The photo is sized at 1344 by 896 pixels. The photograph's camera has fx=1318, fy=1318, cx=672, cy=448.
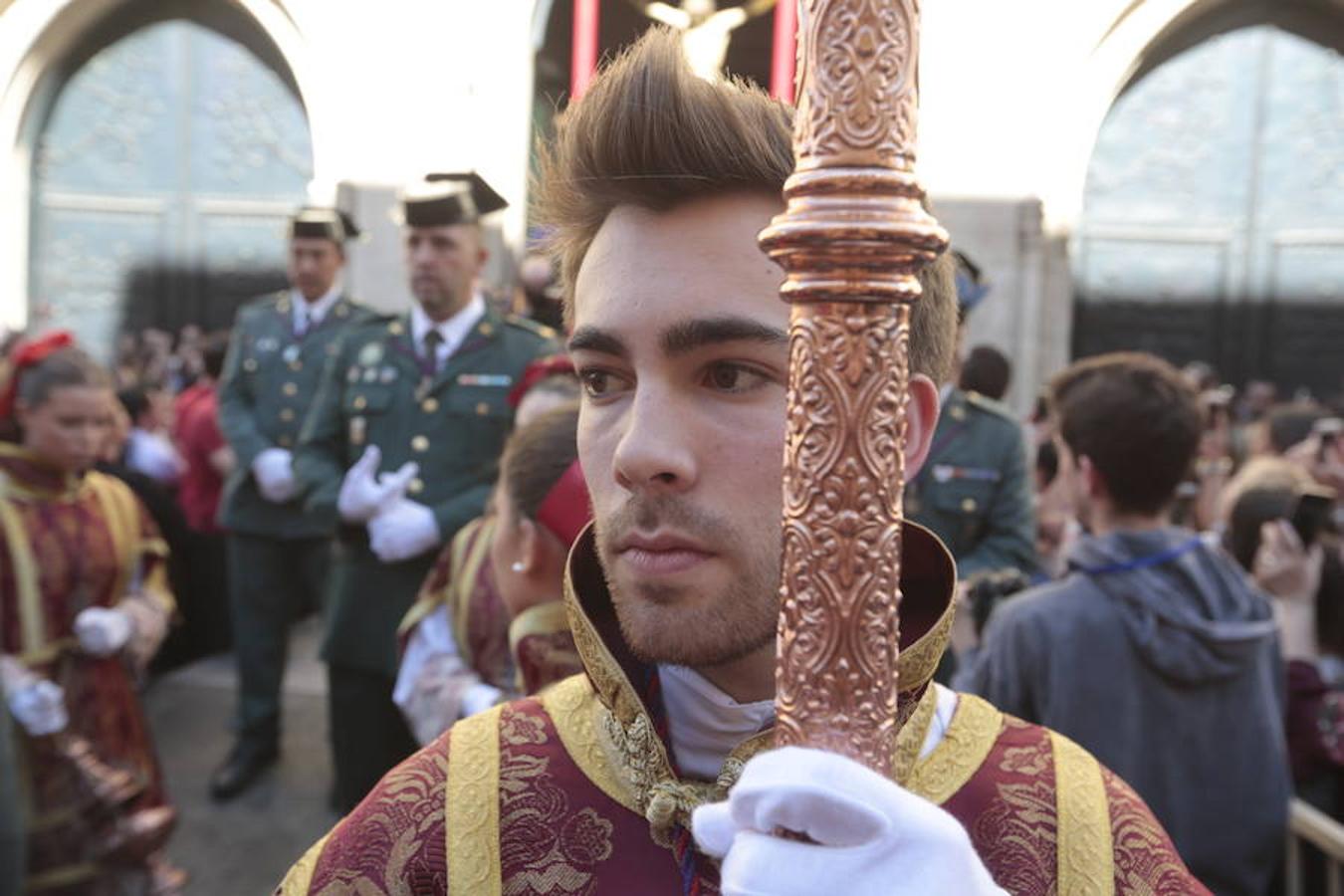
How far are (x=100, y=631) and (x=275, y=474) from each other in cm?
144

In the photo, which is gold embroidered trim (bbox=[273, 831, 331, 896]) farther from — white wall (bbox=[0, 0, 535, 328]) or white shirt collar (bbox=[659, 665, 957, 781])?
white wall (bbox=[0, 0, 535, 328])

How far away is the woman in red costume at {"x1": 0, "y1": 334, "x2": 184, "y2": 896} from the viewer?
364 cm

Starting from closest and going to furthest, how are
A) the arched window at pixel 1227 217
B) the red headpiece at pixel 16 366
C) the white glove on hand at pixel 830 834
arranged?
the white glove on hand at pixel 830 834, the red headpiece at pixel 16 366, the arched window at pixel 1227 217

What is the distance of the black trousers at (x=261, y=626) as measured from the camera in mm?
5355

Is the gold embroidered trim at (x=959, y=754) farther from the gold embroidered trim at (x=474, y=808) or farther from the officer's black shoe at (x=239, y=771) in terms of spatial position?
the officer's black shoe at (x=239, y=771)

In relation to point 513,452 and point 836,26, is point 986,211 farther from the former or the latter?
point 836,26

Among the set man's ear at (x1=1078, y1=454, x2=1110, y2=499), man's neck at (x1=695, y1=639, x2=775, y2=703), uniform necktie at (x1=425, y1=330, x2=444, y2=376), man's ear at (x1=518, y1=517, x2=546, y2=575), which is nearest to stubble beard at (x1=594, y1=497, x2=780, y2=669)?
man's neck at (x1=695, y1=639, x2=775, y2=703)

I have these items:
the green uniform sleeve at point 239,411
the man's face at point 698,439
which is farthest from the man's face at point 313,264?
the man's face at point 698,439

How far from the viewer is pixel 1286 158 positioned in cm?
1095

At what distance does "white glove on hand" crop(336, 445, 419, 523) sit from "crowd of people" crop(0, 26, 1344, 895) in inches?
0.5

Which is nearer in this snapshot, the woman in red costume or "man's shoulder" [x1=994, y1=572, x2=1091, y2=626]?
"man's shoulder" [x1=994, y1=572, x2=1091, y2=626]

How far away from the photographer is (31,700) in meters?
3.56

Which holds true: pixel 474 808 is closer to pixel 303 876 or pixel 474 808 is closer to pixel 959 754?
pixel 303 876

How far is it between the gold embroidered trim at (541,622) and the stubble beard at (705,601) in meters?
1.03
